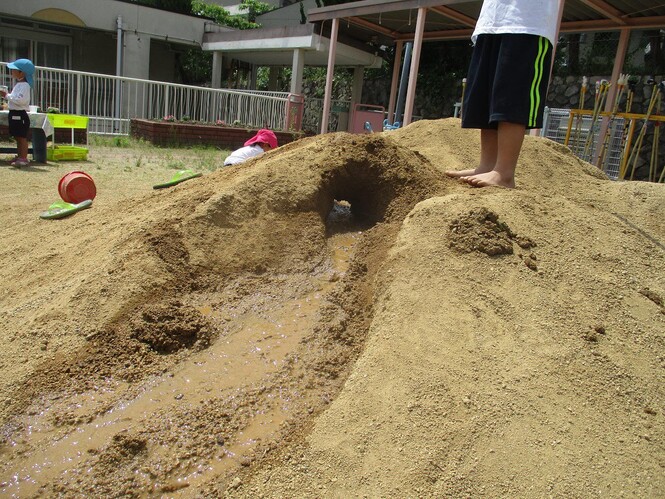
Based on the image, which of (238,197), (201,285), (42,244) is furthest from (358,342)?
(42,244)

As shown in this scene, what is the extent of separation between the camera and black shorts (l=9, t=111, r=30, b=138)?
834cm

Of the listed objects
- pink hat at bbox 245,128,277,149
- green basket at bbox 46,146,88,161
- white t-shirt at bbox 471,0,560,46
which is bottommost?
green basket at bbox 46,146,88,161

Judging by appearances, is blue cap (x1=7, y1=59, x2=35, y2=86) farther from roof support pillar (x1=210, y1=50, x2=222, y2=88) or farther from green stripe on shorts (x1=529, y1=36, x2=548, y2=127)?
roof support pillar (x1=210, y1=50, x2=222, y2=88)

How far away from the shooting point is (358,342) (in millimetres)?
2535

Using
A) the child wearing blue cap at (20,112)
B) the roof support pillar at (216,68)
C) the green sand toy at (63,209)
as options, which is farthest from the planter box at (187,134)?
the green sand toy at (63,209)

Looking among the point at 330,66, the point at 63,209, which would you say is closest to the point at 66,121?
the point at 330,66

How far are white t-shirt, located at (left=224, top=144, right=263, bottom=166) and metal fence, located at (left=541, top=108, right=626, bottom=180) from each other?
6.33 m

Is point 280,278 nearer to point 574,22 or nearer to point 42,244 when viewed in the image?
point 42,244

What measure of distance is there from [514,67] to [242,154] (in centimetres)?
341

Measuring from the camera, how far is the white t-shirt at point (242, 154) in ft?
19.1

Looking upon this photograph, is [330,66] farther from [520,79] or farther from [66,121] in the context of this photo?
[520,79]

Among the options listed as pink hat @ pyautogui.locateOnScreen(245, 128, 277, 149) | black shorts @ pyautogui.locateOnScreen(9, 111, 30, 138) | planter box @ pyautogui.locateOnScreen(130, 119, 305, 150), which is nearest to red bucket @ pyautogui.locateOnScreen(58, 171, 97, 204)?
pink hat @ pyautogui.locateOnScreen(245, 128, 277, 149)

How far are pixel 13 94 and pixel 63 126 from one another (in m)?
2.10

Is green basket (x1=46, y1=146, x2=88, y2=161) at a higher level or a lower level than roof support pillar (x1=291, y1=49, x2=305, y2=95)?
lower
